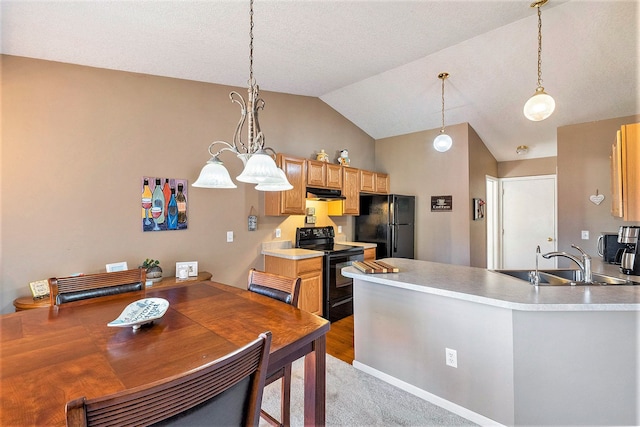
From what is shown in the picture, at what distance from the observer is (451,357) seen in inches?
78.2

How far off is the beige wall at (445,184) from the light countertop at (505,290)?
201 cm

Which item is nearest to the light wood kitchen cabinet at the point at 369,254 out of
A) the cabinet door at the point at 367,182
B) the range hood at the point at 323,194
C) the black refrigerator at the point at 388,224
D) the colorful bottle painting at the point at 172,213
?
the black refrigerator at the point at 388,224

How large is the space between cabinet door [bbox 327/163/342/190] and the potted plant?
7.62 feet

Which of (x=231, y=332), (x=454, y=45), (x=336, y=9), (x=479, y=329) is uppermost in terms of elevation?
(x=454, y=45)

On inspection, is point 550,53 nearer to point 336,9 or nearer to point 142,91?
point 336,9

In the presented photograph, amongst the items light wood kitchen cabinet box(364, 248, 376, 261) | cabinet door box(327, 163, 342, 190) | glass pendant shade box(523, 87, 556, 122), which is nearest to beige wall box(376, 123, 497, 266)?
light wood kitchen cabinet box(364, 248, 376, 261)

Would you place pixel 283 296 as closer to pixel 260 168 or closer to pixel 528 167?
pixel 260 168

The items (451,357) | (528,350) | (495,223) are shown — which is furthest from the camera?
(495,223)

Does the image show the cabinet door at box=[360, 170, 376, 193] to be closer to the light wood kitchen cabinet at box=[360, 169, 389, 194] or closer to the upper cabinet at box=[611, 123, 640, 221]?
the light wood kitchen cabinet at box=[360, 169, 389, 194]

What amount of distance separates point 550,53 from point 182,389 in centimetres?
398

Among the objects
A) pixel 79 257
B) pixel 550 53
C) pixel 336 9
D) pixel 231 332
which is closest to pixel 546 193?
pixel 550 53

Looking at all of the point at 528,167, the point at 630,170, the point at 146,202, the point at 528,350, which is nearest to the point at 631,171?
the point at 630,170

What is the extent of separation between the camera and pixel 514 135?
4477 mm

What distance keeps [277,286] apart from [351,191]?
9.35 ft
